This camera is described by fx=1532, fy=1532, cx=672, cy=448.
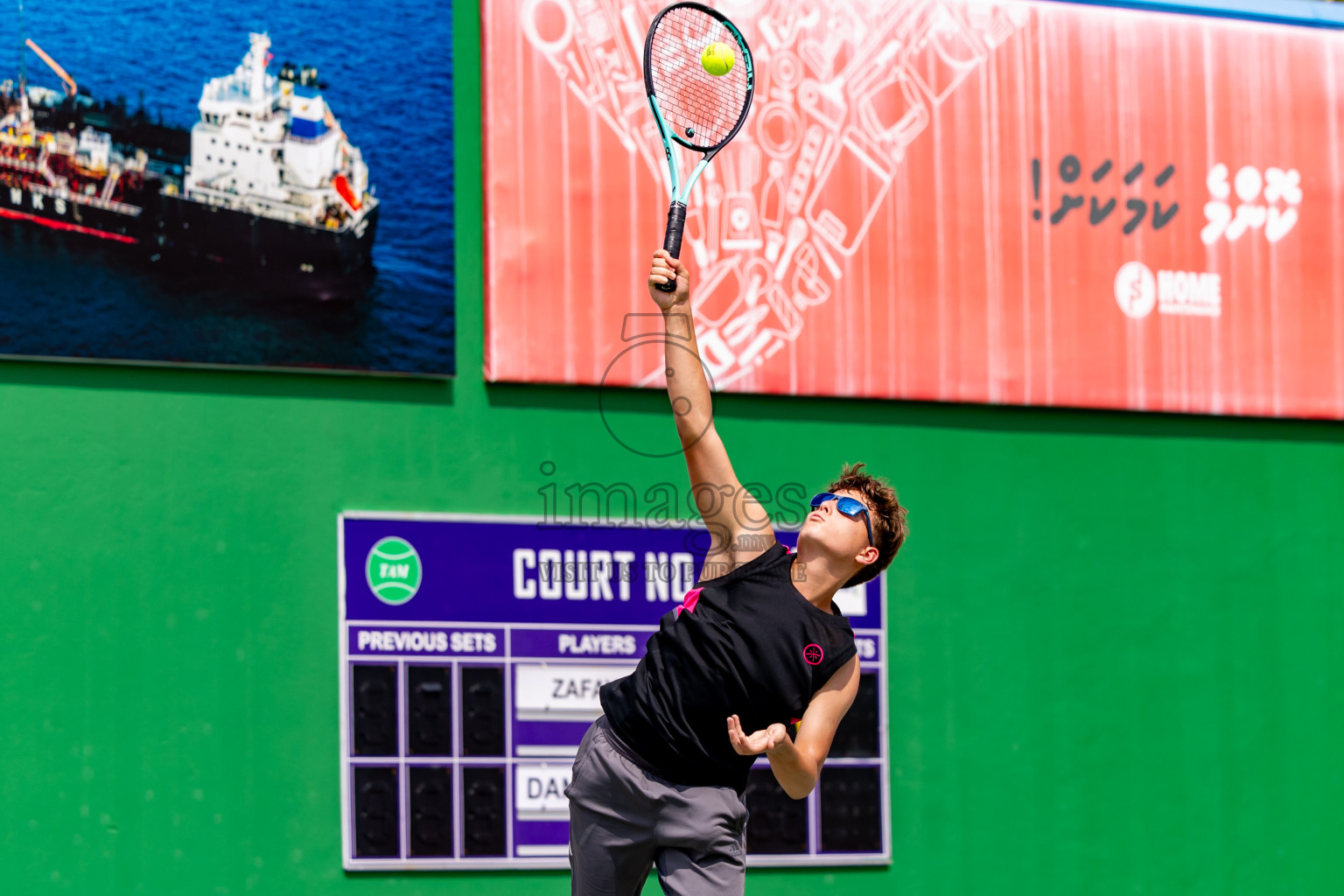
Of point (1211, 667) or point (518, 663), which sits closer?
point (518, 663)

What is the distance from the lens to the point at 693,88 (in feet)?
15.2

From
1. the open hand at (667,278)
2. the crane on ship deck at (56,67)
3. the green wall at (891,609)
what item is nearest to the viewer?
the open hand at (667,278)

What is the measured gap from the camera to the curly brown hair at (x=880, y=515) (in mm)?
3689

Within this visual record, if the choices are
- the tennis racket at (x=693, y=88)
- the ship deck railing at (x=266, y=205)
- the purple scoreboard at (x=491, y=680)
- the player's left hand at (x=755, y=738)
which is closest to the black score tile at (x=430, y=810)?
the purple scoreboard at (x=491, y=680)

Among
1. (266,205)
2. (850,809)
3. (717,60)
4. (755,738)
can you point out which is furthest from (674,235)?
(850,809)

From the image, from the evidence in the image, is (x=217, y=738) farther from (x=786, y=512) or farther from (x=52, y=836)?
(x=786, y=512)

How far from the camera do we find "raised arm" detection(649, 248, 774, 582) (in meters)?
3.49

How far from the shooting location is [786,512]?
6207 mm

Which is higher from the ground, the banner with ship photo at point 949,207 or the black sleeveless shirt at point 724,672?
the banner with ship photo at point 949,207

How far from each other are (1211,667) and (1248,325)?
154cm

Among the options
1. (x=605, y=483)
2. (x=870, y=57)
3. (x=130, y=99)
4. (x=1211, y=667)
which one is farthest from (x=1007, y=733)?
(x=130, y=99)

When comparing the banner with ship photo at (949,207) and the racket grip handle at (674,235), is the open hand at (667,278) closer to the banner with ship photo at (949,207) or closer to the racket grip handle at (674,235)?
the racket grip handle at (674,235)

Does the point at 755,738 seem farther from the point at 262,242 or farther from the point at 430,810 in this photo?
the point at 262,242

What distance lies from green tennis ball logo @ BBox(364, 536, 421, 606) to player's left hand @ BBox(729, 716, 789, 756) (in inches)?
108
